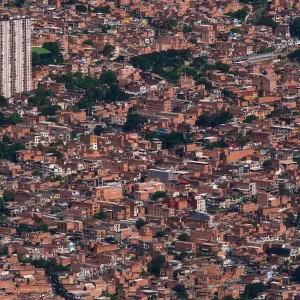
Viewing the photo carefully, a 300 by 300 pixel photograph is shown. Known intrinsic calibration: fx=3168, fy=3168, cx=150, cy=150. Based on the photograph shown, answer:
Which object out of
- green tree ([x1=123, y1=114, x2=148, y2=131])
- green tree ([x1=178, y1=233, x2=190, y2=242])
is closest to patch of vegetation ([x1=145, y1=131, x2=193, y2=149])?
green tree ([x1=123, y1=114, x2=148, y2=131])

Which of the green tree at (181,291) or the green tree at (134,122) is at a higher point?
the green tree at (134,122)

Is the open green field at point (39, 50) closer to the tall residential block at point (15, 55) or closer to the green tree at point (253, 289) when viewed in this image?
the tall residential block at point (15, 55)

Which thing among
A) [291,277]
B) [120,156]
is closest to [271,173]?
[120,156]

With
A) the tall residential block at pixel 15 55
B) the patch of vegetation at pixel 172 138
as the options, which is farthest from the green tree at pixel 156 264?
the tall residential block at pixel 15 55

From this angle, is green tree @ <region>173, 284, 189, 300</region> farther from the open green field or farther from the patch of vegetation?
the open green field

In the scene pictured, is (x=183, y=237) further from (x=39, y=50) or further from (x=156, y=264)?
(x=39, y=50)

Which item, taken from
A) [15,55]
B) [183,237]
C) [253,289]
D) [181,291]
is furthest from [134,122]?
[181,291]
